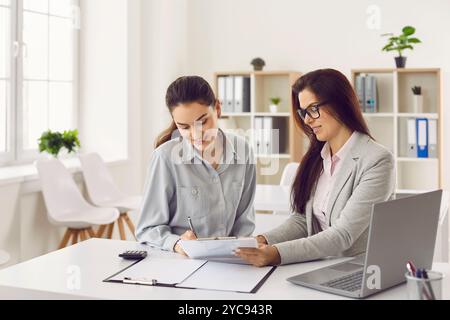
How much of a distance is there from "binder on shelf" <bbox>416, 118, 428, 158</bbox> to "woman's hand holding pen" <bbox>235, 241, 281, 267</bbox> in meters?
3.48

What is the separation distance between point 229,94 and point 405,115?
154 centimetres

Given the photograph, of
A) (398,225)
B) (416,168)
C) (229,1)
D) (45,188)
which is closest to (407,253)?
(398,225)

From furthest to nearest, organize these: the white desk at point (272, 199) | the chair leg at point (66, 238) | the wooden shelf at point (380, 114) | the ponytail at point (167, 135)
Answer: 1. the wooden shelf at point (380, 114)
2. the chair leg at point (66, 238)
3. the white desk at point (272, 199)
4. the ponytail at point (167, 135)

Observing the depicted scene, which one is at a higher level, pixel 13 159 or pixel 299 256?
pixel 13 159

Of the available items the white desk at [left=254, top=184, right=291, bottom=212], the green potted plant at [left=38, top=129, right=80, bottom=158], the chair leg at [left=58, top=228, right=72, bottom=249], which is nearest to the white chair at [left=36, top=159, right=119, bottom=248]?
the chair leg at [left=58, top=228, right=72, bottom=249]

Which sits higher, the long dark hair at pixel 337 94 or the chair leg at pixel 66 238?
the long dark hair at pixel 337 94

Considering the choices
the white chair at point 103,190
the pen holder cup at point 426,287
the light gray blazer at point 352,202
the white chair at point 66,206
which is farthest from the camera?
the white chair at point 103,190

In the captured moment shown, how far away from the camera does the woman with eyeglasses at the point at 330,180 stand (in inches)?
72.4

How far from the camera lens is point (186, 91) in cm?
205

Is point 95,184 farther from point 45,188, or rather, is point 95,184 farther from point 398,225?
point 398,225

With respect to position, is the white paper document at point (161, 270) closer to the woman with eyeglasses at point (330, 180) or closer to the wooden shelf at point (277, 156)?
the woman with eyeglasses at point (330, 180)

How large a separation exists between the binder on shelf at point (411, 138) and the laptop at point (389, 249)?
343 centimetres

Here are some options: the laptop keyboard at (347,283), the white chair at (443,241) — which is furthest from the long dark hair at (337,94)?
the white chair at (443,241)

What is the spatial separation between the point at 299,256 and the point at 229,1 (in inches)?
171
